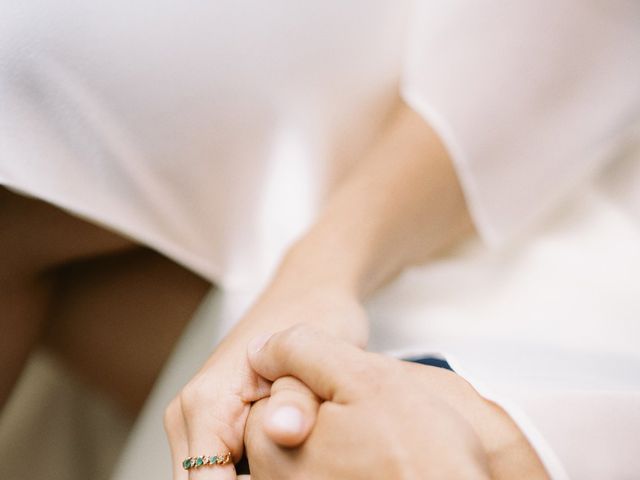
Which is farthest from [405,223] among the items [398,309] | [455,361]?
[455,361]

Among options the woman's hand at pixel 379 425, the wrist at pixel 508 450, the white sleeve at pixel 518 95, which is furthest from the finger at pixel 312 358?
the white sleeve at pixel 518 95

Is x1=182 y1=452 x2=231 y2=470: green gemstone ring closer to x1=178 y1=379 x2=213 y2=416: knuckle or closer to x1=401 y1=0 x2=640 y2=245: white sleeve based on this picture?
x1=178 y1=379 x2=213 y2=416: knuckle

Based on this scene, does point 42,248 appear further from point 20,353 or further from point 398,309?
point 398,309

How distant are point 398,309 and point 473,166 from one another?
16 centimetres

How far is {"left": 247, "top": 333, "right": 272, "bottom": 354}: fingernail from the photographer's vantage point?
53 centimetres

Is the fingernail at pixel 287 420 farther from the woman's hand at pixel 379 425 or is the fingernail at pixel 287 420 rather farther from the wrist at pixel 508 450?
the wrist at pixel 508 450

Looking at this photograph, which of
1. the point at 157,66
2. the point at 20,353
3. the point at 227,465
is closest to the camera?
the point at 227,465

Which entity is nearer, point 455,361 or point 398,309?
point 455,361

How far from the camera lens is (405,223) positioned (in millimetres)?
685

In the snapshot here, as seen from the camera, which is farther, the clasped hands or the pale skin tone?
the pale skin tone

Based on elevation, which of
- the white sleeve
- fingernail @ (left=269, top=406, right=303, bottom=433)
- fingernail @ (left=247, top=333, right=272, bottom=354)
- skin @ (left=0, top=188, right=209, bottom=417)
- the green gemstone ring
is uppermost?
the white sleeve

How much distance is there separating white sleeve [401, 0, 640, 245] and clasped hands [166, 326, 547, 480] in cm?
26

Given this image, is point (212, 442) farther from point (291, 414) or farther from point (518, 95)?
point (518, 95)

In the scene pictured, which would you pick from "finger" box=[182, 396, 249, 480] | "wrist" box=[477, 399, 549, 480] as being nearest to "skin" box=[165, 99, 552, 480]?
"finger" box=[182, 396, 249, 480]
